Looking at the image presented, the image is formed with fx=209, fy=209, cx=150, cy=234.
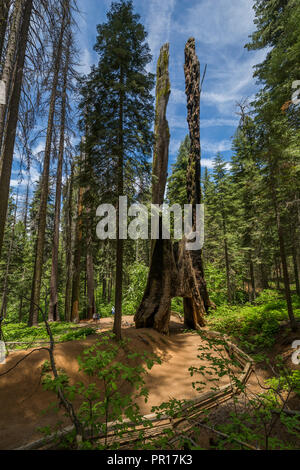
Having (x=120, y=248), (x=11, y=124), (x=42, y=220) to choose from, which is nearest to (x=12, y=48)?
(x=11, y=124)

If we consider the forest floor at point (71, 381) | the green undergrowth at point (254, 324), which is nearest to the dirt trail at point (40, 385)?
the forest floor at point (71, 381)

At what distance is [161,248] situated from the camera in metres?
10.6

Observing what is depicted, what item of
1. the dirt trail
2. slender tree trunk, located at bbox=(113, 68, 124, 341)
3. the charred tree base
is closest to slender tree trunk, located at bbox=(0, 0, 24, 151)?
slender tree trunk, located at bbox=(113, 68, 124, 341)

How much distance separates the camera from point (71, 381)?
→ 5609mm

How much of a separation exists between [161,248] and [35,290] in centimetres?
684

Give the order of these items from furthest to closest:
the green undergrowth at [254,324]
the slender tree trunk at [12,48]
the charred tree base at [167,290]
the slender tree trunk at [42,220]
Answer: the slender tree trunk at [42,220]
the charred tree base at [167,290]
the green undergrowth at [254,324]
the slender tree trunk at [12,48]

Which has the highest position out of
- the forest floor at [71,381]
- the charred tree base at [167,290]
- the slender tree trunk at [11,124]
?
the slender tree trunk at [11,124]

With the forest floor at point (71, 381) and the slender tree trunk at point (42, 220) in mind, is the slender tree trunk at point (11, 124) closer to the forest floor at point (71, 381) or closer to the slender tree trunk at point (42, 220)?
the forest floor at point (71, 381)

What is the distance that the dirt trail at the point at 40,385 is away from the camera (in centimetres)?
390

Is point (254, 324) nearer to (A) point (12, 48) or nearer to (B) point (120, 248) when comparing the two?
(B) point (120, 248)

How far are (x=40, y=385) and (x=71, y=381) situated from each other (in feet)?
2.51

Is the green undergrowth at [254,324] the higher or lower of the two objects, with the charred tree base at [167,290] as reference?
lower
